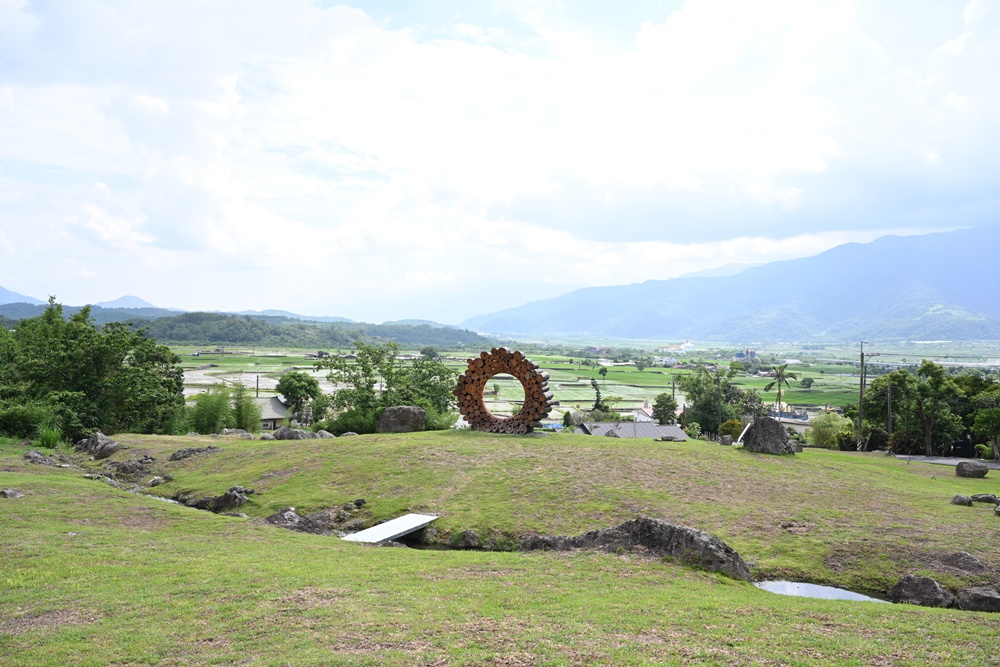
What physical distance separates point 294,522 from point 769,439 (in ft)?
71.1

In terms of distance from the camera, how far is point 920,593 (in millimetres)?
13070

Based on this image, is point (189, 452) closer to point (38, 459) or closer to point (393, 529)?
point (38, 459)

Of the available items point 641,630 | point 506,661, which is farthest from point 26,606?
point 641,630

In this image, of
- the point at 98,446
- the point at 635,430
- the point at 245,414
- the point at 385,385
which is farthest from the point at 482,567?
the point at 635,430

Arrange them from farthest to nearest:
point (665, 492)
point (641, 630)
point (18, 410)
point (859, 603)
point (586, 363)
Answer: point (586, 363), point (18, 410), point (665, 492), point (859, 603), point (641, 630)

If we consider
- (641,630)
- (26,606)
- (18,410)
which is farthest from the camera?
(18,410)

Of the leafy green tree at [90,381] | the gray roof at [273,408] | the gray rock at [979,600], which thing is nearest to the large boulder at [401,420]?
the leafy green tree at [90,381]

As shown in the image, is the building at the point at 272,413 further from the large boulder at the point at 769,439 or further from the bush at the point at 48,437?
the large boulder at the point at 769,439

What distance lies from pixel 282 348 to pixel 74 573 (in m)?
193

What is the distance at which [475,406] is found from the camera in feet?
108

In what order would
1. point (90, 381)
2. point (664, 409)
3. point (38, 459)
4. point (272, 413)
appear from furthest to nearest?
point (664, 409), point (272, 413), point (90, 381), point (38, 459)

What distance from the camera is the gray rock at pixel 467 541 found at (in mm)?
17094

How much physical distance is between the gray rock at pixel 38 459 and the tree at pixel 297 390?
39.2 m

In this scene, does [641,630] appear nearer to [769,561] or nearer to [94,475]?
[769,561]
